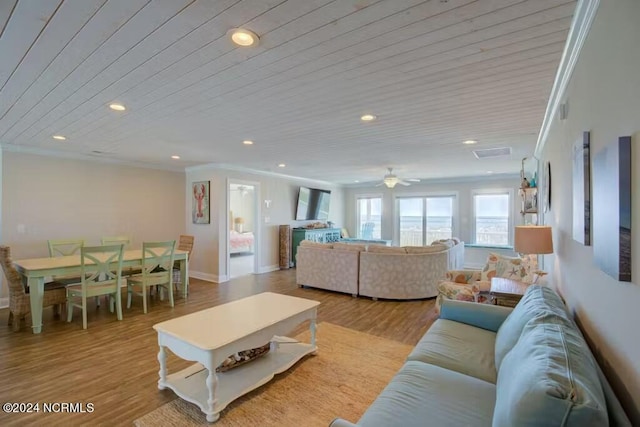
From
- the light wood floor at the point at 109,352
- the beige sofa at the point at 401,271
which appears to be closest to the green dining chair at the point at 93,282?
the light wood floor at the point at 109,352

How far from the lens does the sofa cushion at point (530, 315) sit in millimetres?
1536

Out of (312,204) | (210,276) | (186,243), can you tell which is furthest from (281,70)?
(312,204)

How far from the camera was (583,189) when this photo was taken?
1566 mm

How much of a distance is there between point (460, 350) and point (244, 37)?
2389 millimetres

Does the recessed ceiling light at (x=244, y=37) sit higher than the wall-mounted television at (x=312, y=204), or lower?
higher

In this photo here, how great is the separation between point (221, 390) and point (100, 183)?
4974 mm

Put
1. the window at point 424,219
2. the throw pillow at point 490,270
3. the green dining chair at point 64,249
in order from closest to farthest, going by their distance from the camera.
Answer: the throw pillow at point 490,270, the green dining chair at point 64,249, the window at point 424,219

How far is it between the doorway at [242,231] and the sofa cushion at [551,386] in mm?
5922

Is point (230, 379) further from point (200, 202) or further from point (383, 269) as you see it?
point (200, 202)

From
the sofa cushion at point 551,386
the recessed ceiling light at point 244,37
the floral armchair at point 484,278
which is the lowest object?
the floral armchair at point 484,278

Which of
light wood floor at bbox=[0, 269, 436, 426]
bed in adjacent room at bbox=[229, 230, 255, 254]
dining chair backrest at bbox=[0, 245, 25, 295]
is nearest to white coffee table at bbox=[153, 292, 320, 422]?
light wood floor at bbox=[0, 269, 436, 426]

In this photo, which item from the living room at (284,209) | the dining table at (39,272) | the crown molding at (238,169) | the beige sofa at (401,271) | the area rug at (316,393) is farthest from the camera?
the crown molding at (238,169)

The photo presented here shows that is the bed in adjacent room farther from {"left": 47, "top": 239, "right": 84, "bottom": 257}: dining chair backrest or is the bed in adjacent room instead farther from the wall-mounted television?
{"left": 47, "top": 239, "right": 84, "bottom": 257}: dining chair backrest

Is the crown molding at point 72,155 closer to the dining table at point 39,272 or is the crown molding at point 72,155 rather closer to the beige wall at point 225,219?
the beige wall at point 225,219
